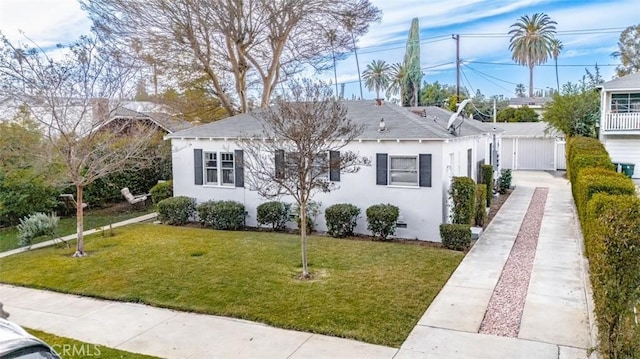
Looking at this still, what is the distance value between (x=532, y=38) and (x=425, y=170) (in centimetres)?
4374

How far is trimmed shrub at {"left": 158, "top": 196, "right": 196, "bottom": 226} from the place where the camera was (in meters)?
15.5

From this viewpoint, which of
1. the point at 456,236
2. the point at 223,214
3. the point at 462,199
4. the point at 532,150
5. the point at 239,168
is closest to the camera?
the point at 456,236

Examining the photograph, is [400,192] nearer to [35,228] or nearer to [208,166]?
[208,166]

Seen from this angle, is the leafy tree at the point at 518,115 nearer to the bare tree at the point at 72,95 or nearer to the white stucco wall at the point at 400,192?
the white stucco wall at the point at 400,192

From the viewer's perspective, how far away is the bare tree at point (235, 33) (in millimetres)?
19453

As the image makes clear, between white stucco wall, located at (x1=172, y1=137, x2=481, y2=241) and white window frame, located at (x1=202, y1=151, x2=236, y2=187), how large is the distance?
18 centimetres

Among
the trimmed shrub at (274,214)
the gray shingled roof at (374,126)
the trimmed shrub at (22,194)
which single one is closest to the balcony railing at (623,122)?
the gray shingled roof at (374,126)

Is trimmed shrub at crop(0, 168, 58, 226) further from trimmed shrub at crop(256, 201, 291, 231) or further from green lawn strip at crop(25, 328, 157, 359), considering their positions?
green lawn strip at crop(25, 328, 157, 359)

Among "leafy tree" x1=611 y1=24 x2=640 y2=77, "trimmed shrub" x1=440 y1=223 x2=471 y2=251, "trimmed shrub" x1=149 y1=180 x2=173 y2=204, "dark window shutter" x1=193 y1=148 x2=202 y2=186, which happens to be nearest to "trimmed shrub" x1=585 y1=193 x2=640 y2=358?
"trimmed shrub" x1=440 y1=223 x2=471 y2=251

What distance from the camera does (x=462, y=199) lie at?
40.8 feet

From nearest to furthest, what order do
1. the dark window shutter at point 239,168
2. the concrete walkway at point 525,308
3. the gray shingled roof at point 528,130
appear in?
1. the concrete walkway at point 525,308
2. the dark window shutter at point 239,168
3. the gray shingled roof at point 528,130

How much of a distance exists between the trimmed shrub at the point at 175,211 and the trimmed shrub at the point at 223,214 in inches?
29.2

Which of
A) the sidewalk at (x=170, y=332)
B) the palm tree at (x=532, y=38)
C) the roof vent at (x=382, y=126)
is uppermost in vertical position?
the palm tree at (x=532, y=38)

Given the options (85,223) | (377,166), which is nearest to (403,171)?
(377,166)
